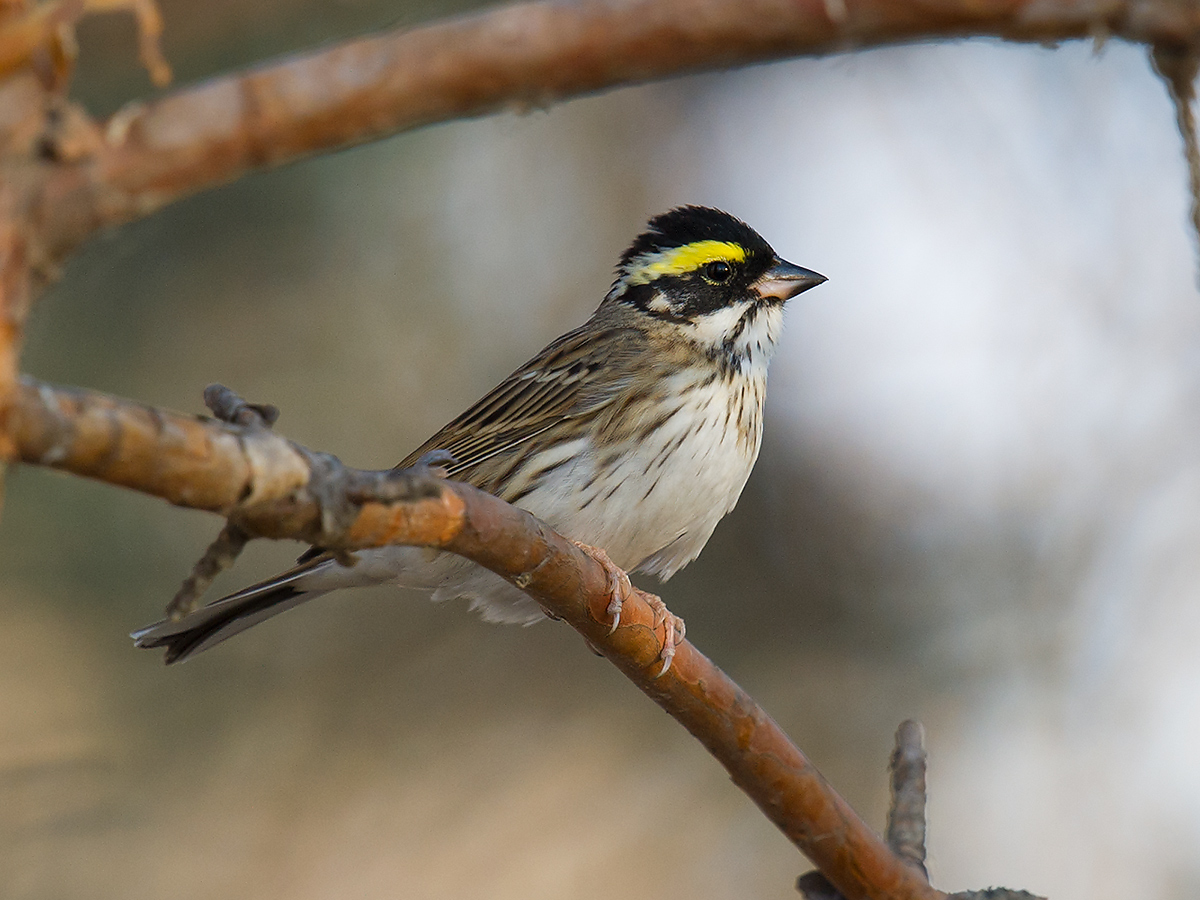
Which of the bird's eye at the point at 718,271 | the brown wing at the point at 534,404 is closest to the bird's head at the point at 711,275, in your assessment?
the bird's eye at the point at 718,271

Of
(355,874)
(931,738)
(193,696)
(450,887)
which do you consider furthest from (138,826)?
(931,738)

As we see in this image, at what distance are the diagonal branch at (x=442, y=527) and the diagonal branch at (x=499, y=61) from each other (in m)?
0.35

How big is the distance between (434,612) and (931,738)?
301 cm


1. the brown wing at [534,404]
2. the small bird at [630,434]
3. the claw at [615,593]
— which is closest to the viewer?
the claw at [615,593]

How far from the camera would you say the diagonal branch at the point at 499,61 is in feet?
A: 5.41

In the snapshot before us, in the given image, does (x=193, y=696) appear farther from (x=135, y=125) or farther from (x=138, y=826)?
(x=135, y=125)

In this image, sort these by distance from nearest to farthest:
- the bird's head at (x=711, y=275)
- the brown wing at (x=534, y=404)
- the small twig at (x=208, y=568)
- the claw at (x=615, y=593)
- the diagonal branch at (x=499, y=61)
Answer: the diagonal branch at (x=499, y=61) → the small twig at (x=208, y=568) → the claw at (x=615, y=593) → the brown wing at (x=534, y=404) → the bird's head at (x=711, y=275)

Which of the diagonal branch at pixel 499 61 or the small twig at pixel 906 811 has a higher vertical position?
the diagonal branch at pixel 499 61

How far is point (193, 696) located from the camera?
6.99 m

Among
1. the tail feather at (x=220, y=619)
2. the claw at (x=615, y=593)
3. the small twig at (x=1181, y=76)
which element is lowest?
the tail feather at (x=220, y=619)

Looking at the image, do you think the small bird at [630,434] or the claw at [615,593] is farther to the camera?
the small bird at [630,434]

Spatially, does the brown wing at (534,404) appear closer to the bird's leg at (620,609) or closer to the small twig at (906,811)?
the bird's leg at (620,609)

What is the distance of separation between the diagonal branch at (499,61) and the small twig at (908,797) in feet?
7.20

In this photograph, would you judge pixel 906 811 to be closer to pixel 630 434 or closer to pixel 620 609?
pixel 620 609
